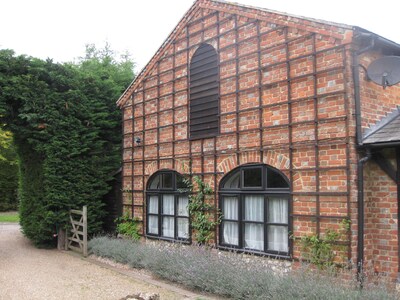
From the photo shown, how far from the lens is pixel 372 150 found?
22.4 feet

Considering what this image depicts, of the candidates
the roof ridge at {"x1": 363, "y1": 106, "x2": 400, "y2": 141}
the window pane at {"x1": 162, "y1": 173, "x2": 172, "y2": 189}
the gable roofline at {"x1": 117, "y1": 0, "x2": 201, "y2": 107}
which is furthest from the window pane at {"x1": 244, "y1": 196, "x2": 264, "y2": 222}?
the gable roofline at {"x1": 117, "y1": 0, "x2": 201, "y2": 107}

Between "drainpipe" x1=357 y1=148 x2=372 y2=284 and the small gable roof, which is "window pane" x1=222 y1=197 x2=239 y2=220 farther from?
the small gable roof

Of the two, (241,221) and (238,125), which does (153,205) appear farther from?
(238,125)

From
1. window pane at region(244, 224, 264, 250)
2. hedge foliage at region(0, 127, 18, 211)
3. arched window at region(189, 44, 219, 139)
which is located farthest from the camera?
hedge foliage at region(0, 127, 18, 211)

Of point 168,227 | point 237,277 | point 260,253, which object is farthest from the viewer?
point 168,227

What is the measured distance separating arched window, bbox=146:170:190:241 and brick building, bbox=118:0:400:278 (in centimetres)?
3

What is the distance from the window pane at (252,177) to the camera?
8.17 m

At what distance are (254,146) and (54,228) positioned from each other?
6931 mm

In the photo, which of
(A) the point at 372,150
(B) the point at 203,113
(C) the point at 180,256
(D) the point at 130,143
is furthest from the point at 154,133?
(A) the point at 372,150

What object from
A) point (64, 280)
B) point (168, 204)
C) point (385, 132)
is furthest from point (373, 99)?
point (64, 280)

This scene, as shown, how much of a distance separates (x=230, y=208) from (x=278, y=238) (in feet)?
4.69

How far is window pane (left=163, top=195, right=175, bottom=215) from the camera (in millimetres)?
10486

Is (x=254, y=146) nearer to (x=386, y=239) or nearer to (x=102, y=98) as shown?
(x=386, y=239)

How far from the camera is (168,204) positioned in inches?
418
